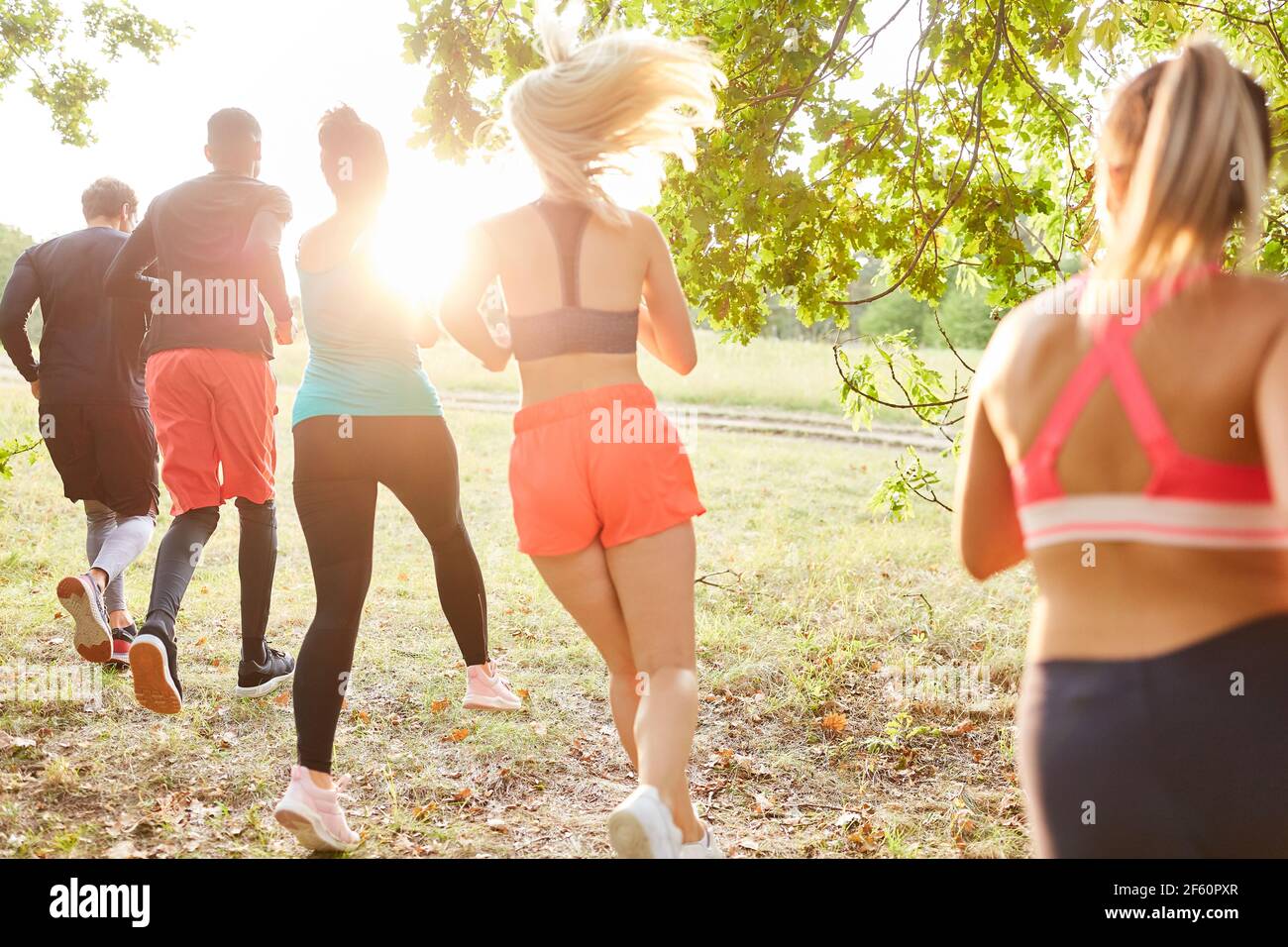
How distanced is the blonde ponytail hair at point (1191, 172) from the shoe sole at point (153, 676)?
373 centimetres

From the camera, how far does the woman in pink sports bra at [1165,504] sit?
1.44 meters

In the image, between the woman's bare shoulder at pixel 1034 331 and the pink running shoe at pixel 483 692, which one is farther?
the pink running shoe at pixel 483 692

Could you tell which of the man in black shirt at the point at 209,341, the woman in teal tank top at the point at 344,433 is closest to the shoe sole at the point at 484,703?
the woman in teal tank top at the point at 344,433

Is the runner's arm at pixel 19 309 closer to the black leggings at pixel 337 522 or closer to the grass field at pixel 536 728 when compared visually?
the grass field at pixel 536 728

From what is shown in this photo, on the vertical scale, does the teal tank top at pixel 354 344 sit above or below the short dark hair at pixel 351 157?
below

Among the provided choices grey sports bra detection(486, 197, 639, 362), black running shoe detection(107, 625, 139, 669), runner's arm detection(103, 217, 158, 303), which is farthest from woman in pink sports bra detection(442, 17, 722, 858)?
black running shoe detection(107, 625, 139, 669)

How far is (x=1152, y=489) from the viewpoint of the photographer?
146 cm

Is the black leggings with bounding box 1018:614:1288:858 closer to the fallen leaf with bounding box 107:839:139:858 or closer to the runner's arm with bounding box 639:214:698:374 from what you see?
the runner's arm with bounding box 639:214:698:374

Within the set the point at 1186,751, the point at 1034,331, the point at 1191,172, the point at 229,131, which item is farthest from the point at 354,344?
the point at 1186,751

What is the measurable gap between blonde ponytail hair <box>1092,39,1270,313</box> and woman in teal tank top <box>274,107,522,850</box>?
2203mm

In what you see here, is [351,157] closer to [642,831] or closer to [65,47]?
[642,831]

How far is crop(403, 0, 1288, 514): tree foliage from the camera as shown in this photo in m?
4.50

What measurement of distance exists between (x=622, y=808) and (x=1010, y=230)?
380cm
